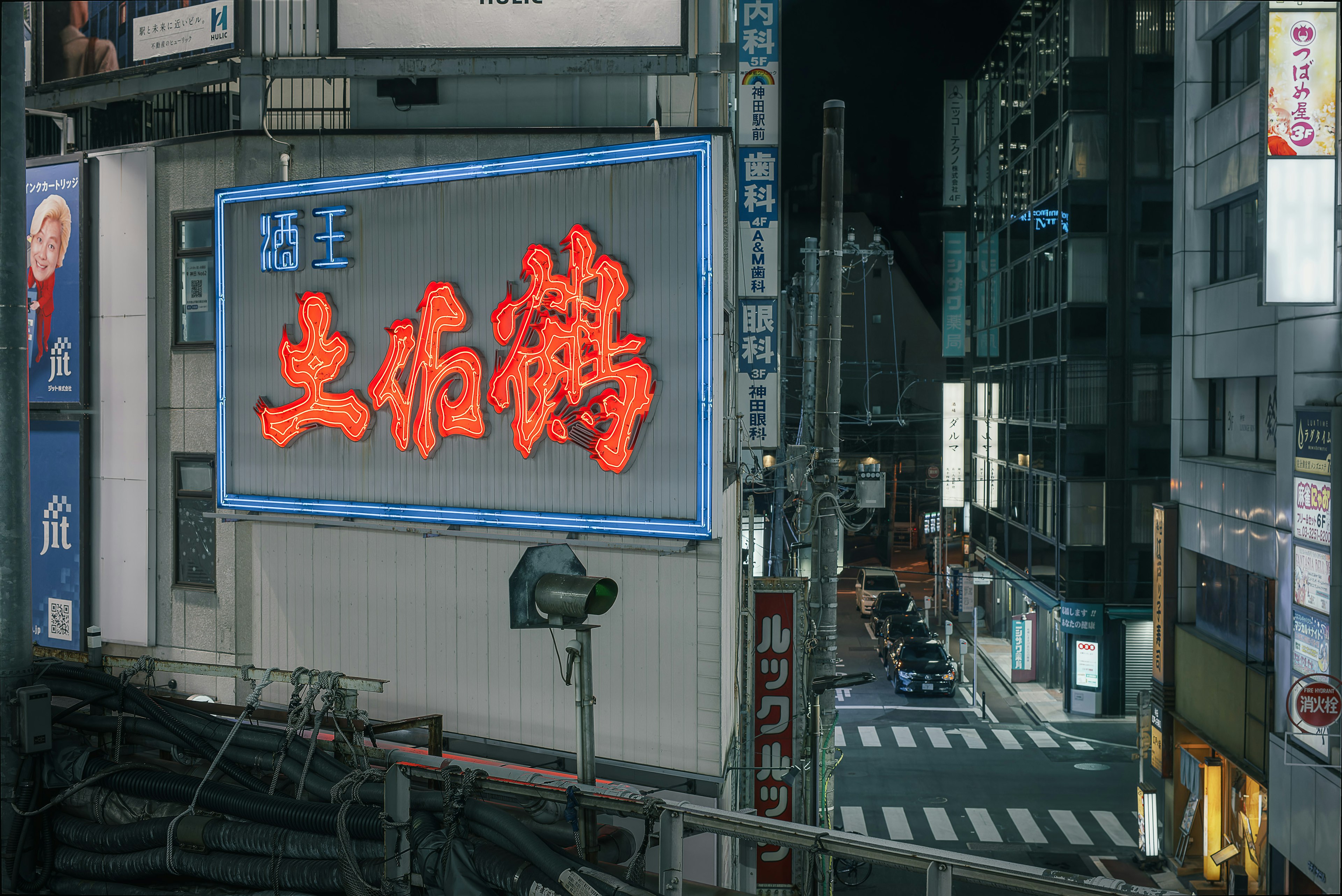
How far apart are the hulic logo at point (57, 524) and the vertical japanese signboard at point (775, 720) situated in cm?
1050

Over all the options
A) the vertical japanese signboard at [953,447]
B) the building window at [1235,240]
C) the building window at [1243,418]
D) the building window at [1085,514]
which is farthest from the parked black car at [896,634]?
the building window at [1235,240]

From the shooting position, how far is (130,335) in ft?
46.4

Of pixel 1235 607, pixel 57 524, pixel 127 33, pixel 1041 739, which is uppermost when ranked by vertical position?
pixel 127 33

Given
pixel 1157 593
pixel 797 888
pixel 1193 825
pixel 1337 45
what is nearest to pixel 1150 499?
pixel 1157 593

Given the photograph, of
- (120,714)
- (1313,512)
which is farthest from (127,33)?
(1313,512)

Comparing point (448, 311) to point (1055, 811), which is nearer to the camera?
point (448, 311)

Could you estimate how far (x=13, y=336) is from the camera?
7.59 metres

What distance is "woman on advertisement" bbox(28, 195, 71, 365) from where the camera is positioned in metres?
14.4

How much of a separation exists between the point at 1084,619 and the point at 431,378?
3243 centimetres

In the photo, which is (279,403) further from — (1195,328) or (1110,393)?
(1110,393)

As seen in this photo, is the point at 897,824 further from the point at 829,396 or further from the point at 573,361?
the point at 573,361

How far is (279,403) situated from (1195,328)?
2178 centimetres

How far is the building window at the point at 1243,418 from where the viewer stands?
2081 cm

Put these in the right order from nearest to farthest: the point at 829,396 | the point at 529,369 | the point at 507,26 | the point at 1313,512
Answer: the point at 529,369, the point at 507,26, the point at 829,396, the point at 1313,512
